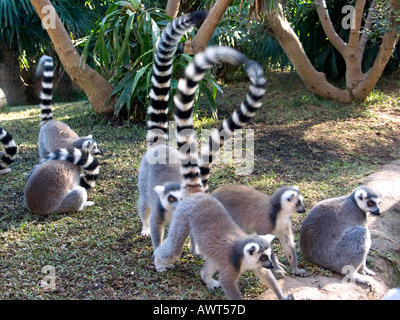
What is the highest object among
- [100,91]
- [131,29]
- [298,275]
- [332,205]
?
[131,29]


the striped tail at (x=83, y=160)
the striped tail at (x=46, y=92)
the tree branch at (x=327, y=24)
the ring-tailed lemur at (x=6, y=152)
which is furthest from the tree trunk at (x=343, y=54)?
the ring-tailed lemur at (x=6, y=152)

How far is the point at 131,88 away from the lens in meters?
6.99

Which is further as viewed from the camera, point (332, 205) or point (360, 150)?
point (360, 150)

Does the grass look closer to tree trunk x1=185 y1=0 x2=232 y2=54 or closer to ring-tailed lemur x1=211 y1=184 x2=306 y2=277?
ring-tailed lemur x1=211 y1=184 x2=306 y2=277

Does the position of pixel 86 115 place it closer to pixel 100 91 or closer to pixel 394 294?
pixel 100 91

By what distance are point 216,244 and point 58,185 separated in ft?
7.64

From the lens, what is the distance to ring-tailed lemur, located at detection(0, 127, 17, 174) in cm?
557

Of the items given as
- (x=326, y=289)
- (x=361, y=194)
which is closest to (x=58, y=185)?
(x=326, y=289)

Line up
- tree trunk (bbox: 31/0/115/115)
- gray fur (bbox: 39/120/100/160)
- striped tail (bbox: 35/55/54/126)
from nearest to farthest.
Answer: gray fur (bbox: 39/120/100/160), striped tail (bbox: 35/55/54/126), tree trunk (bbox: 31/0/115/115)

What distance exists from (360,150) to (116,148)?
3738mm

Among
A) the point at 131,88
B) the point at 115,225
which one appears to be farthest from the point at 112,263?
the point at 131,88

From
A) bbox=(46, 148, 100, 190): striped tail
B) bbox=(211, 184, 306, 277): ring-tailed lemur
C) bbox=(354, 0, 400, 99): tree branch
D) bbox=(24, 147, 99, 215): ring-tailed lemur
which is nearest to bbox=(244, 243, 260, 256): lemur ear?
bbox=(211, 184, 306, 277): ring-tailed lemur

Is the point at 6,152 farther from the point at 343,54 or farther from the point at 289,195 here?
the point at 343,54

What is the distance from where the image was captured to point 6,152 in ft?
18.5
